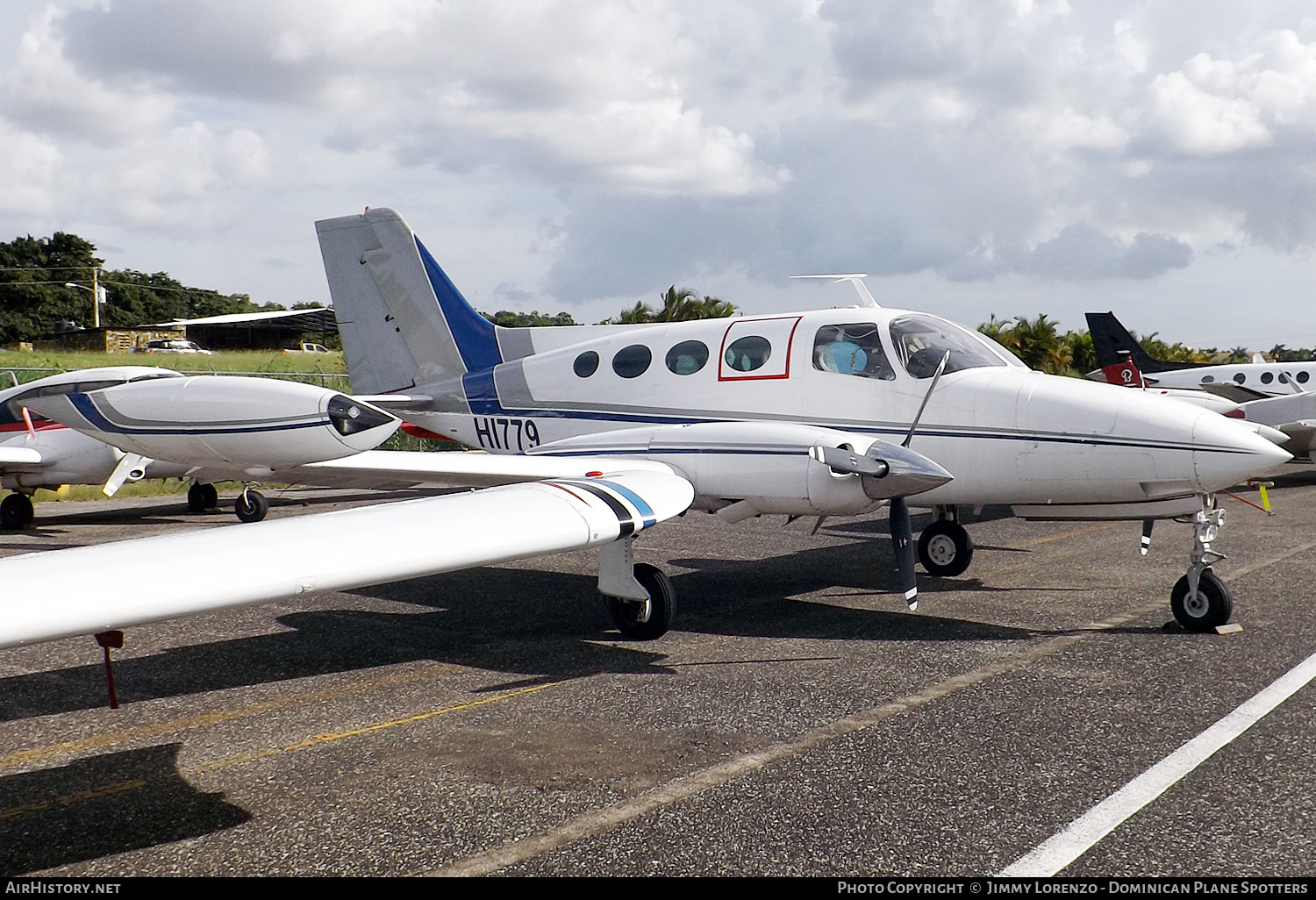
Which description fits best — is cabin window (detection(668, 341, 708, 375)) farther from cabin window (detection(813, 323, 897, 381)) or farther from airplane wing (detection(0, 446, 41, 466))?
airplane wing (detection(0, 446, 41, 466))

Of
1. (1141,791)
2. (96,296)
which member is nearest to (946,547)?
(1141,791)

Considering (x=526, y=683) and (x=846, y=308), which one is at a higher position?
(x=846, y=308)

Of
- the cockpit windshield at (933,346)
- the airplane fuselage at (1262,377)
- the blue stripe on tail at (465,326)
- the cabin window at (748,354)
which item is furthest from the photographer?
the airplane fuselage at (1262,377)

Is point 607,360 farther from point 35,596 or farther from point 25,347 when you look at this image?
point 25,347

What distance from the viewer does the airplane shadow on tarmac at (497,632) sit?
22.0 ft

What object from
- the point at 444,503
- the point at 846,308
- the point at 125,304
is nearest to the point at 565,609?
the point at 444,503

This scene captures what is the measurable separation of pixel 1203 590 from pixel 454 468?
19.2 ft

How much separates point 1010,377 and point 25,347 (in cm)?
6801

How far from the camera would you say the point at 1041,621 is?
8.09m

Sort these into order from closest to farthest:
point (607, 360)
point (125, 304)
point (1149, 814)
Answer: point (1149, 814) < point (607, 360) < point (125, 304)

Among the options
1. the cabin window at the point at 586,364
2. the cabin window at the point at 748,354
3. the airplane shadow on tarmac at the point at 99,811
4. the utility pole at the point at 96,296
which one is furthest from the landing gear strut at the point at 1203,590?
the utility pole at the point at 96,296

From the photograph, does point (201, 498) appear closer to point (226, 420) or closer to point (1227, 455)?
point (226, 420)

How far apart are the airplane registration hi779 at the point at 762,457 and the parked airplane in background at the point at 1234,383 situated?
176cm

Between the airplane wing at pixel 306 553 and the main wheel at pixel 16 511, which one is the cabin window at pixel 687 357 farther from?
the main wheel at pixel 16 511
